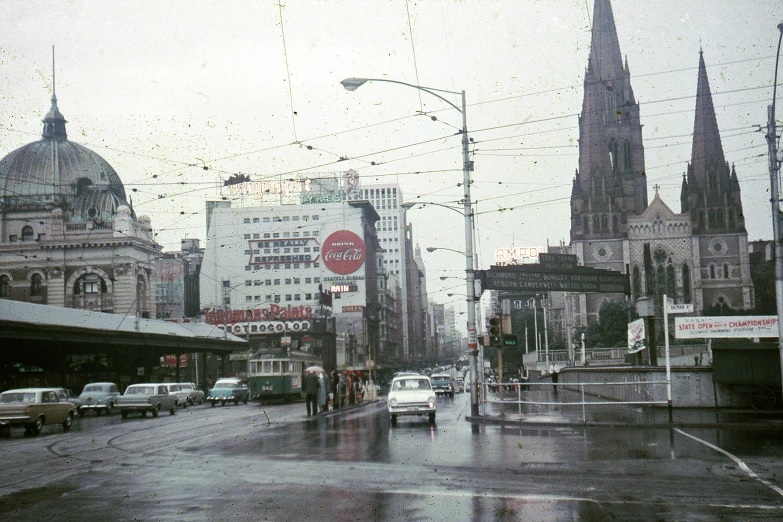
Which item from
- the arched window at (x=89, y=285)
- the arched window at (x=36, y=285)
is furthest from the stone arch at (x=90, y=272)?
the arched window at (x=36, y=285)

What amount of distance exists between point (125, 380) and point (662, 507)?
198 ft

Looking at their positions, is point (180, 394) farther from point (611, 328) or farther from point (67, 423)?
point (611, 328)

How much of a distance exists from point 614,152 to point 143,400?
116 m

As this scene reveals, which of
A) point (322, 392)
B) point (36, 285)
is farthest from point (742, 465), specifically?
point (36, 285)

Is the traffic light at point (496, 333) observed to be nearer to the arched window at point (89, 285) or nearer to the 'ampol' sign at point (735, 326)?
the 'ampol' sign at point (735, 326)

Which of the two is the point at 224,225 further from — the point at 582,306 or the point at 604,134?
the point at 604,134

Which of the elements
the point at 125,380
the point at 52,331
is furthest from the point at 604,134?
the point at 52,331

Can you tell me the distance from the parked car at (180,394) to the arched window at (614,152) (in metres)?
105

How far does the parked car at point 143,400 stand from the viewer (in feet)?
120

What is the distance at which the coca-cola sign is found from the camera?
122 m

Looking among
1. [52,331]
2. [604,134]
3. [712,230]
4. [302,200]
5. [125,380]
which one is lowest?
[125,380]

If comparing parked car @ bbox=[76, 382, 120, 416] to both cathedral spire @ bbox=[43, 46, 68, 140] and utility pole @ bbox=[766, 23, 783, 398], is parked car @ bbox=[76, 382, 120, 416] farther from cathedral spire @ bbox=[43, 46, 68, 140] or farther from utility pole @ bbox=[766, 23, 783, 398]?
cathedral spire @ bbox=[43, 46, 68, 140]

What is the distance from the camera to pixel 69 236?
290ft

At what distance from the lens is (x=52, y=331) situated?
41094 mm
